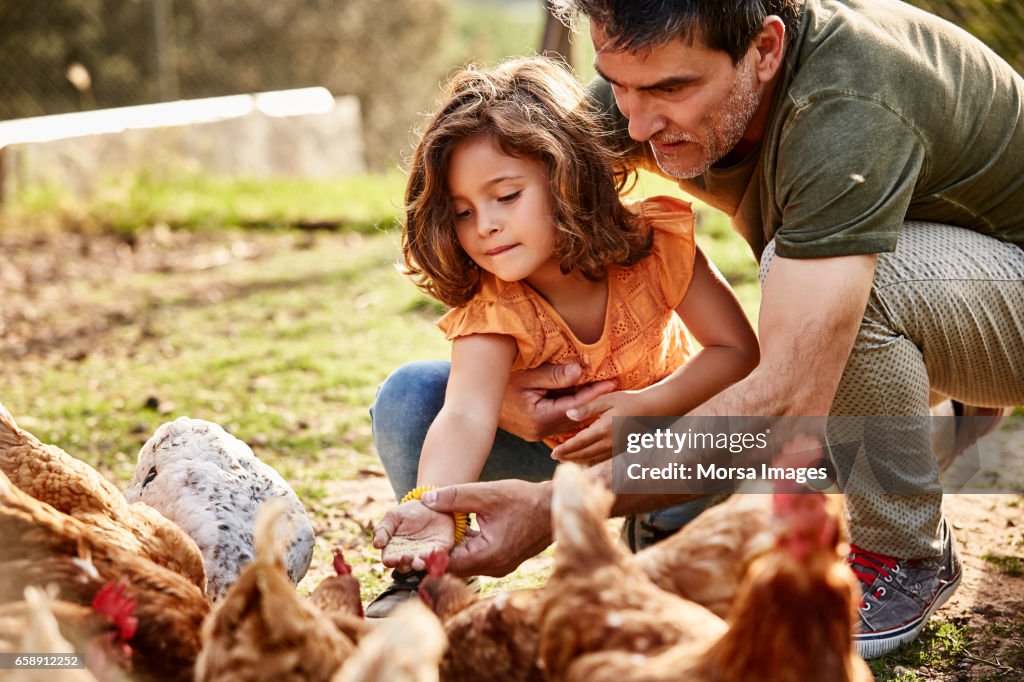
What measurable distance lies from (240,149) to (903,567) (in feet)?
27.7

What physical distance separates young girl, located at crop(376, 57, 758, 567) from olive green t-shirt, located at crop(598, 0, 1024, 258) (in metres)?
0.30

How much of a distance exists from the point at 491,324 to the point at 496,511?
59cm

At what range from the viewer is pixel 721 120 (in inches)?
107

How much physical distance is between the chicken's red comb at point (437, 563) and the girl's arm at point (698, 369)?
1.57ft

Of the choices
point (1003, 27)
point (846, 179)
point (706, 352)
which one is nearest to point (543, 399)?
point (706, 352)

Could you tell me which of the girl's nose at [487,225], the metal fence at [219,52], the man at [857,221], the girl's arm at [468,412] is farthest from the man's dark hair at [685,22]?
the metal fence at [219,52]

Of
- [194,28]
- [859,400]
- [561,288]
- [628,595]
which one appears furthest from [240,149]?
[628,595]

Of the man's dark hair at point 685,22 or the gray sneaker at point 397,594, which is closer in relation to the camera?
the gray sneaker at point 397,594

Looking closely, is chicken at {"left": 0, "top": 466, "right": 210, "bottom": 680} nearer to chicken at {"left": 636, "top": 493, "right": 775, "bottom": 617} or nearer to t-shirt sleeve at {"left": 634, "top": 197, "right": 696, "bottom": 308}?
chicken at {"left": 636, "top": 493, "right": 775, "bottom": 617}

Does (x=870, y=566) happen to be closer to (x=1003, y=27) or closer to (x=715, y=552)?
(x=715, y=552)

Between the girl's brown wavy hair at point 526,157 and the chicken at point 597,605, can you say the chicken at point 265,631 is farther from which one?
the girl's brown wavy hair at point 526,157

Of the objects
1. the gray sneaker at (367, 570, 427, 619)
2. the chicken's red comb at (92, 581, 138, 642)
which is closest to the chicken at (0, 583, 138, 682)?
the chicken's red comb at (92, 581, 138, 642)

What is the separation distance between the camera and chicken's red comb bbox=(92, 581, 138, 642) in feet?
6.21

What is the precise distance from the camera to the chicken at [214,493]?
2.60 m
